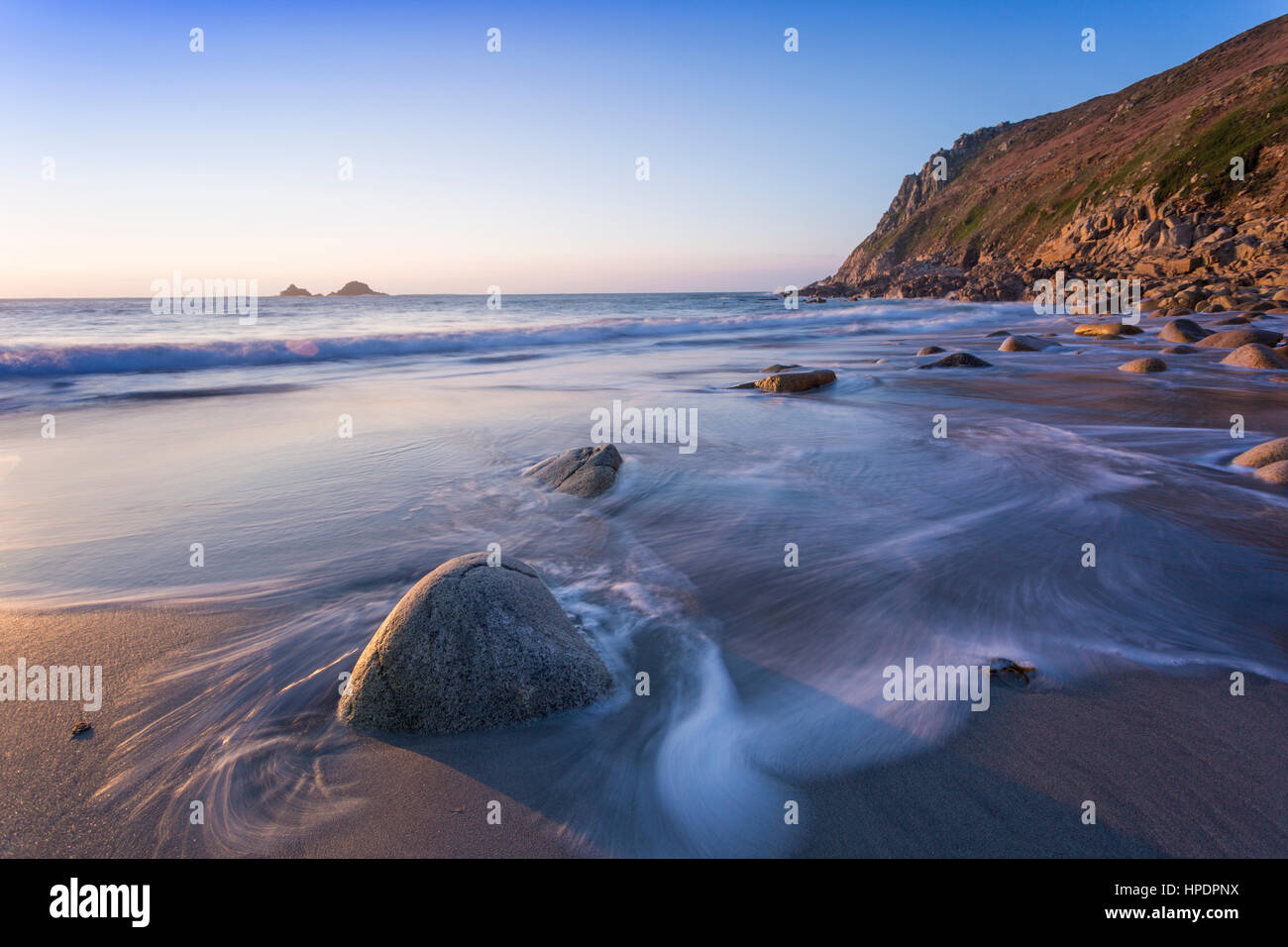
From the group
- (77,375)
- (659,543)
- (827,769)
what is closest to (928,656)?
(827,769)

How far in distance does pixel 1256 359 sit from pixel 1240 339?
2.42m

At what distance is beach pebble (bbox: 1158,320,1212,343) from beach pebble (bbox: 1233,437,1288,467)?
11503mm

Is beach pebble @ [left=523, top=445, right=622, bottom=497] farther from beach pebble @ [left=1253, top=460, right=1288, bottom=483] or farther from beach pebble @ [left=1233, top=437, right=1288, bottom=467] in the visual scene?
beach pebble @ [left=1233, top=437, right=1288, bottom=467]

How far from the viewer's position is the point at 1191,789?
1978 millimetres

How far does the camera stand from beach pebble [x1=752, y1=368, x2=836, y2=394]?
1027cm

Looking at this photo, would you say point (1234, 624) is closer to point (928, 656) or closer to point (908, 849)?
point (928, 656)

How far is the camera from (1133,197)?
3994 cm

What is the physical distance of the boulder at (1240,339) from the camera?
12.1 meters

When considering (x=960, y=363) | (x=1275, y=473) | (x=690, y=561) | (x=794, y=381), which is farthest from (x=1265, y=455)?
(x=960, y=363)

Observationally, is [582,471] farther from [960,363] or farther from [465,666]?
[960,363]

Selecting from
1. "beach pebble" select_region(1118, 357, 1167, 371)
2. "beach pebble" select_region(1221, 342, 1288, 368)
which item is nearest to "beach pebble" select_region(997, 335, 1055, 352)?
"beach pebble" select_region(1118, 357, 1167, 371)

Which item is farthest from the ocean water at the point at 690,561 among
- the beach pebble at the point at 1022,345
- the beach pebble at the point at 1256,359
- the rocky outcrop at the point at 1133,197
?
the rocky outcrop at the point at 1133,197

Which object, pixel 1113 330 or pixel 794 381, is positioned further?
pixel 1113 330
